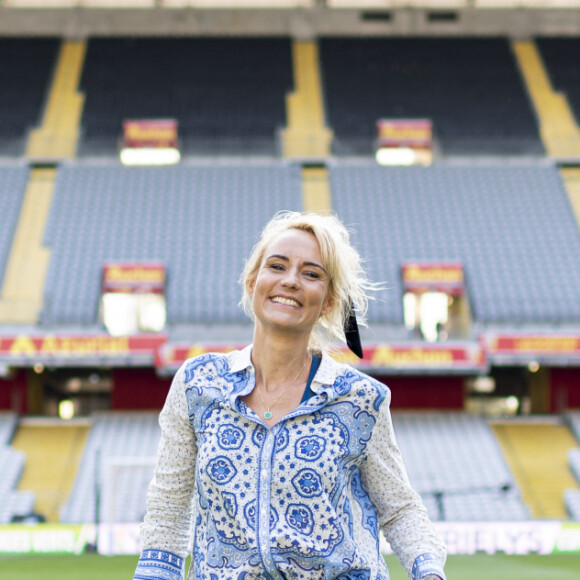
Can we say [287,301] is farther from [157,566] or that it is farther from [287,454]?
[157,566]

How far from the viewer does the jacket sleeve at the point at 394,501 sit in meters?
2.23

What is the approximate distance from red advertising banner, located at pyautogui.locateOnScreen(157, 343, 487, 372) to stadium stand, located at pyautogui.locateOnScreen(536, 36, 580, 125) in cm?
1079

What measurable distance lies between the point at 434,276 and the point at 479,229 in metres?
2.31

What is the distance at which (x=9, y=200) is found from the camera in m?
21.5

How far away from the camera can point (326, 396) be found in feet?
7.23

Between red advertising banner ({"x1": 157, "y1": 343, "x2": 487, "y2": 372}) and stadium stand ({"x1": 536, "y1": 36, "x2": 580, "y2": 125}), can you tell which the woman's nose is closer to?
red advertising banner ({"x1": 157, "y1": 343, "x2": 487, "y2": 372})

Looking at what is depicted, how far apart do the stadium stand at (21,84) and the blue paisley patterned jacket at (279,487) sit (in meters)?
22.2

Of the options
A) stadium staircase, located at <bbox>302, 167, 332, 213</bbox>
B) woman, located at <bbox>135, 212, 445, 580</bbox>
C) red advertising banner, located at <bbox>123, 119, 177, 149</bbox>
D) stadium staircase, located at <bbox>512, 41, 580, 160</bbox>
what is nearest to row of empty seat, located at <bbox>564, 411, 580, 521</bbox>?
stadium staircase, located at <bbox>302, 167, 332, 213</bbox>

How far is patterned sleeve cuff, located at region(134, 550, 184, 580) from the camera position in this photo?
7.13 feet

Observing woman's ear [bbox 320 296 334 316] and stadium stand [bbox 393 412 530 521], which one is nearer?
woman's ear [bbox 320 296 334 316]

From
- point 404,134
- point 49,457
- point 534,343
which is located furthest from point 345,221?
point 49,457

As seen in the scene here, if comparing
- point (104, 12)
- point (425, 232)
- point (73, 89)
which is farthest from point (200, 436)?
point (104, 12)

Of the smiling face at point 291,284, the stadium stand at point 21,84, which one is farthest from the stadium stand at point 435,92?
the smiling face at point 291,284

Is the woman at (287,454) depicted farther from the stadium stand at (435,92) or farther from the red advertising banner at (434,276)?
the stadium stand at (435,92)
